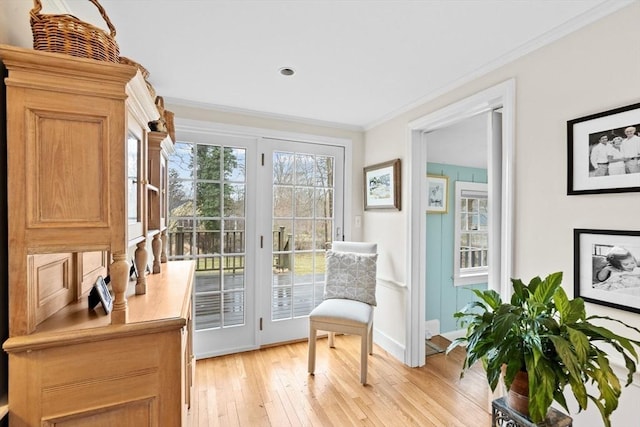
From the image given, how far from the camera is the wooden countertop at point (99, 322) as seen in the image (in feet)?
2.82

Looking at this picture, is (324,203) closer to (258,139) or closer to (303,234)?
(303,234)

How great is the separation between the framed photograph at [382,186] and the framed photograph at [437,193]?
599 millimetres

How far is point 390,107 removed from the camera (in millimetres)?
2732

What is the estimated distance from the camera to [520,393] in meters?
1.08

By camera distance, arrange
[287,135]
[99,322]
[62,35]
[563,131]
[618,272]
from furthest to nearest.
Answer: [287,135] → [563,131] → [618,272] → [99,322] → [62,35]

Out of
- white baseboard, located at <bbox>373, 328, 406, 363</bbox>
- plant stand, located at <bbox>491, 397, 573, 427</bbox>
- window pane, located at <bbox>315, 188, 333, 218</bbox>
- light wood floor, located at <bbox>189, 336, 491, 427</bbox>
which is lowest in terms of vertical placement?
light wood floor, located at <bbox>189, 336, 491, 427</bbox>

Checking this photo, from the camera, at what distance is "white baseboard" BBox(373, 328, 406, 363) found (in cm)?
273

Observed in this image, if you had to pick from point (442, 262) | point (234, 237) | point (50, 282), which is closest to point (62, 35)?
point (50, 282)

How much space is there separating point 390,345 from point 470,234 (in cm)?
164

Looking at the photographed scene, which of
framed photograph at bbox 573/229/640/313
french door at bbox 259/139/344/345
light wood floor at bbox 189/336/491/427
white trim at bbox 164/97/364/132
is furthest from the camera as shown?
french door at bbox 259/139/344/345

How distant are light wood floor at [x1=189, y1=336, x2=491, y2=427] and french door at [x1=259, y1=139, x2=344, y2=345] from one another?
0.39 m

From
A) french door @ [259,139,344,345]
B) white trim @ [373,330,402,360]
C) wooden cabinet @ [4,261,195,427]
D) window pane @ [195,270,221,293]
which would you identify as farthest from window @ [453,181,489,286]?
wooden cabinet @ [4,261,195,427]

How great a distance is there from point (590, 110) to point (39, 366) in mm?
2406

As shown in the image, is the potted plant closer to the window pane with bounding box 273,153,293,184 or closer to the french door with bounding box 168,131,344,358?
the french door with bounding box 168,131,344,358
